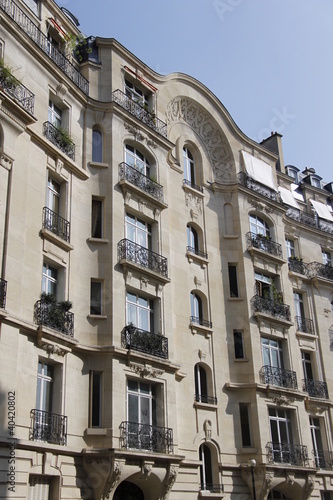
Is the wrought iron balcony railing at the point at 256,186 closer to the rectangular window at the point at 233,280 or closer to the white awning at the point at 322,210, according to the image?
the rectangular window at the point at 233,280

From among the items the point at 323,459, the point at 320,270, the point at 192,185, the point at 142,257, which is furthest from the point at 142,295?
the point at 320,270

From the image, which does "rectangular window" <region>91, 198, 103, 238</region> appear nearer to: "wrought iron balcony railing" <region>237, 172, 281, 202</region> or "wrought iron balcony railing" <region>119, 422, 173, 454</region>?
"wrought iron balcony railing" <region>119, 422, 173, 454</region>

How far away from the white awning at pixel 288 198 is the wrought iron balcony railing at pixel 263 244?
15.5 feet

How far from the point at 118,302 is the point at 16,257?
14.7 feet

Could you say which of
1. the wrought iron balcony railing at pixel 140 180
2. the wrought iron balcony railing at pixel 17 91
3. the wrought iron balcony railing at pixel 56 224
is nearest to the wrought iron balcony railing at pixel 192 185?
the wrought iron balcony railing at pixel 140 180

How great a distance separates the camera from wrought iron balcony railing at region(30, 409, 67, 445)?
1688 cm

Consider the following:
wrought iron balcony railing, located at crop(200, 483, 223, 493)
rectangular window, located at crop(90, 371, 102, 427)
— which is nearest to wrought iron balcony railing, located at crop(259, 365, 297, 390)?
wrought iron balcony railing, located at crop(200, 483, 223, 493)

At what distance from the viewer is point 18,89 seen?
20000 mm

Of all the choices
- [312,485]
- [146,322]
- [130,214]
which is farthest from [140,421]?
[312,485]

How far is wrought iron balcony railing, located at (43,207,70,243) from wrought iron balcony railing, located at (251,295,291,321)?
10051mm

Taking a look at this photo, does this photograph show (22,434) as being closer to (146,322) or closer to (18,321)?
(18,321)

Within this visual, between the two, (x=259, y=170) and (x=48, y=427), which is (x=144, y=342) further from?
(x=259, y=170)

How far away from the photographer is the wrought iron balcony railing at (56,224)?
19828mm

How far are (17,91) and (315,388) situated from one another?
18.9m
